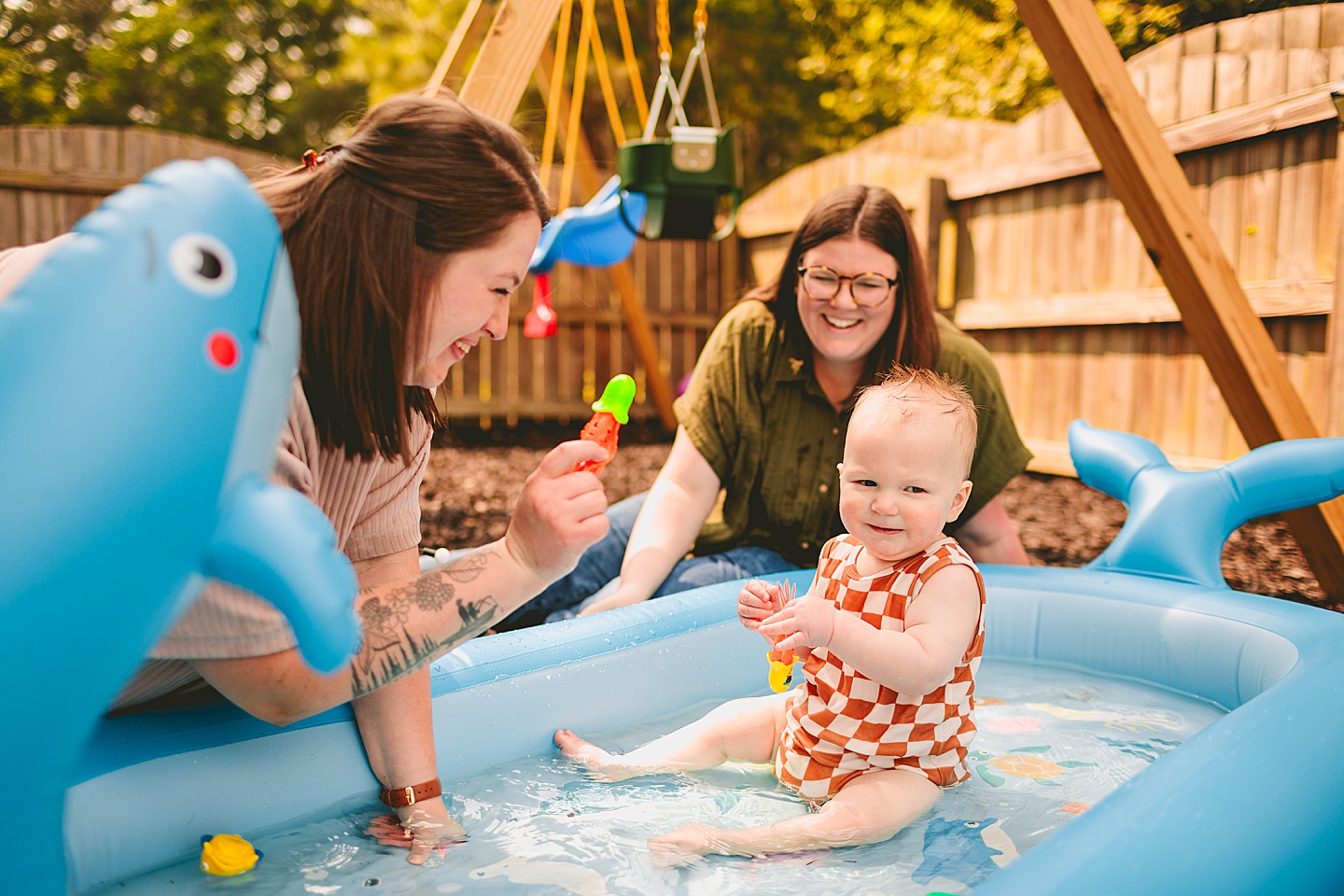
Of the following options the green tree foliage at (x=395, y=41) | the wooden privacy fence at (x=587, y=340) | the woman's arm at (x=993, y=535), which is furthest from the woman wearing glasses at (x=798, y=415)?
the green tree foliage at (x=395, y=41)

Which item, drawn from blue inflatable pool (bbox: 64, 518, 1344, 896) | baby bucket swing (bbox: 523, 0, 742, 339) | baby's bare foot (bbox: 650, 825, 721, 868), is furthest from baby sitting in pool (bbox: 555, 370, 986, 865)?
baby bucket swing (bbox: 523, 0, 742, 339)

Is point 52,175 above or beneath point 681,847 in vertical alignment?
above

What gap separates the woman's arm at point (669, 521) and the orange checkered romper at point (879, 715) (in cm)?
85

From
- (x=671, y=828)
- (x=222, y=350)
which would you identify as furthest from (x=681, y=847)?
(x=222, y=350)

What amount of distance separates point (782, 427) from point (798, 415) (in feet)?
0.17

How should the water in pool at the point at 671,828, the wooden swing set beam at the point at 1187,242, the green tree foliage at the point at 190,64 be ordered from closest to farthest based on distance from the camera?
the water in pool at the point at 671,828
the wooden swing set beam at the point at 1187,242
the green tree foliage at the point at 190,64

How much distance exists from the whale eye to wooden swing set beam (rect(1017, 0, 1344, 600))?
270 centimetres

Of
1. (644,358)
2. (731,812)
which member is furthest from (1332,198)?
(644,358)

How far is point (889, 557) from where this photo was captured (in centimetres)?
174

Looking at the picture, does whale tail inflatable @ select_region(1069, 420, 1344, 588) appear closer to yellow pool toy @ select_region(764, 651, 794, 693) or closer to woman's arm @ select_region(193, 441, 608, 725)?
yellow pool toy @ select_region(764, 651, 794, 693)

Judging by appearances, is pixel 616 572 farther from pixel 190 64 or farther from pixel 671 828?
→ pixel 190 64

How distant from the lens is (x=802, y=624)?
1487 millimetres

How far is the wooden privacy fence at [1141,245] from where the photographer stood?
420cm

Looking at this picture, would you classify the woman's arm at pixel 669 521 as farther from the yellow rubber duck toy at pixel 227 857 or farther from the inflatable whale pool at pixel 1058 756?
the yellow rubber duck toy at pixel 227 857
